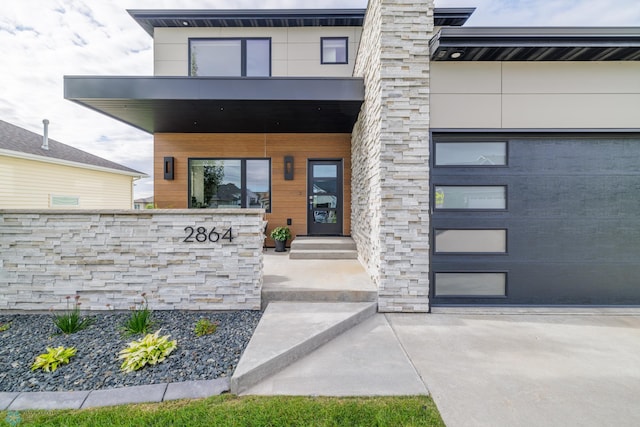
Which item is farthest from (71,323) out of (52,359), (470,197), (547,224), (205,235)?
(547,224)

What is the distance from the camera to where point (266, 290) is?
377cm

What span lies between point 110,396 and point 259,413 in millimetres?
1186

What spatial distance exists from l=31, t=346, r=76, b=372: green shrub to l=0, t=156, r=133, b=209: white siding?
9.01 metres

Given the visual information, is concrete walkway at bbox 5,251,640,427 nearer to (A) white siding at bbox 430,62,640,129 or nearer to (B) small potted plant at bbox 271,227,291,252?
(A) white siding at bbox 430,62,640,129

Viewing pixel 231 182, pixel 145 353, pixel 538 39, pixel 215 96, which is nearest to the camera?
pixel 145 353

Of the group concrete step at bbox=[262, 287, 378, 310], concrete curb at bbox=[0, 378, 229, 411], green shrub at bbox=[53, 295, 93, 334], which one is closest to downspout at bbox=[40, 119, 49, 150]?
green shrub at bbox=[53, 295, 93, 334]

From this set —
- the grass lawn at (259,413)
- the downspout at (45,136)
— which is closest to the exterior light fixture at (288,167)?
the grass lawn at (259,413)

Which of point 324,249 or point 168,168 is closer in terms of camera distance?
point 324,249

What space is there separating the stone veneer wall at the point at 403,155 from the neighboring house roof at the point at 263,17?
13.4ft

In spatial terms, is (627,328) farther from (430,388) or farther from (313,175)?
(313,175)

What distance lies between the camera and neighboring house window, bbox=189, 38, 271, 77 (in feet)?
23.7

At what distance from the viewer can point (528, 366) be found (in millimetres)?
2494

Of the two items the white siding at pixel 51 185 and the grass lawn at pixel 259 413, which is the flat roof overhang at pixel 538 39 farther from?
the white siding at pixel 51 185

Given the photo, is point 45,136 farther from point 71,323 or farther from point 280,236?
point 71,323
